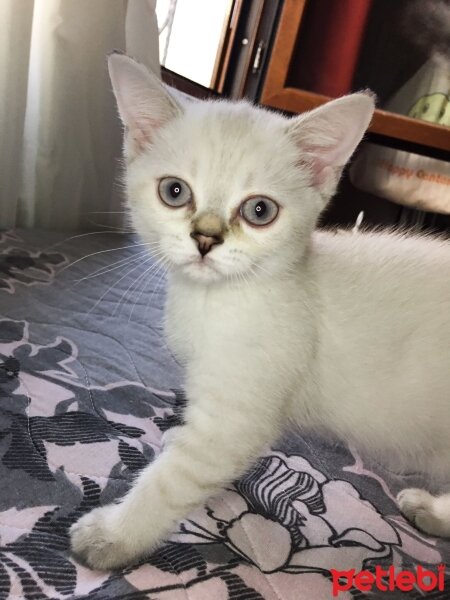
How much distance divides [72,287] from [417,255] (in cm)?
83

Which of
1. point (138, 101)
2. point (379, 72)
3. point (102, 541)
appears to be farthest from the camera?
point (379, 72)

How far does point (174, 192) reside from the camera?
30.7 inches

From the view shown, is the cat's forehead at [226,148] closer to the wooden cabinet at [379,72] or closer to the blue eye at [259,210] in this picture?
the blue eye at [259,210]

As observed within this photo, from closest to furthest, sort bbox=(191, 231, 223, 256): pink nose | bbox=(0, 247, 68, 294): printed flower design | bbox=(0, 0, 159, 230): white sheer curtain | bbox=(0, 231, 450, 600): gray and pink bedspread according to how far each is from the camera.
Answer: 1. bbox=(0, 231, 450, 600): gray and pink bedspread
2. bbox=(191, 231, 223, 256): pink nose
3. bbox=(0, 247, 68, 294): printed flower design
4. bbox=(0, 0, 159, 230): white sheer curtain

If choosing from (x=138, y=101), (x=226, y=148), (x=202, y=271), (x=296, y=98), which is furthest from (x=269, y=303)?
(x=296, y=98)

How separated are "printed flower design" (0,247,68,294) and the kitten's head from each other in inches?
21.7

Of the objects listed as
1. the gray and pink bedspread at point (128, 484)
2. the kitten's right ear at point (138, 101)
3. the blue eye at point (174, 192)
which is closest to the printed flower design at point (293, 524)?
the gray and pink bedspread at point (128, 484)

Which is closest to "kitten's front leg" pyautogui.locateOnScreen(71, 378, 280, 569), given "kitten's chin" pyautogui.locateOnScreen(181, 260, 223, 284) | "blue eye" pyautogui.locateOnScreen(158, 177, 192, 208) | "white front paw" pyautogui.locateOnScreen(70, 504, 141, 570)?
"white front paw" pyautogui.locateOnScreen(70, 504, 141, 570)

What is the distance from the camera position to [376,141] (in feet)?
6.36

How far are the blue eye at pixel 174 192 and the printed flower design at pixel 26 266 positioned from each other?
60 cm

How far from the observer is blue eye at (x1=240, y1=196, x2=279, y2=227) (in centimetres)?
76

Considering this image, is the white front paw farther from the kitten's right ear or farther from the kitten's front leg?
the kitten's right ear

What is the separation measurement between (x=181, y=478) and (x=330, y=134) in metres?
0.53
